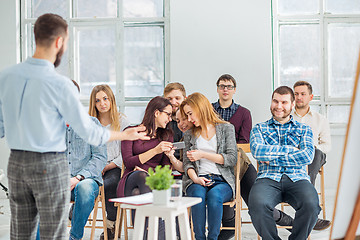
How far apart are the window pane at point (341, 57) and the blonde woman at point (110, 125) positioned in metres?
3.13

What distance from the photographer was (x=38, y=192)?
6.87ft

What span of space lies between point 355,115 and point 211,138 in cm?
255

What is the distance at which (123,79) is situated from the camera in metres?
6.29

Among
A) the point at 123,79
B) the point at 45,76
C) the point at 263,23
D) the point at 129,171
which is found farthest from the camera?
the point at 123,79

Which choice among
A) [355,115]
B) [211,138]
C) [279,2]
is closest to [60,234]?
[355,115]

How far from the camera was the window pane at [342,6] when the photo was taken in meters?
6.10

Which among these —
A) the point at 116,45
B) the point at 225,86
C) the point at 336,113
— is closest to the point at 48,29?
the point at 225,86

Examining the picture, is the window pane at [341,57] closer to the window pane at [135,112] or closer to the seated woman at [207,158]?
the window pane at [135,112]

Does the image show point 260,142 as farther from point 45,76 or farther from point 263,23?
point 263,23

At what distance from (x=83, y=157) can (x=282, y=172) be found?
1.52 meters

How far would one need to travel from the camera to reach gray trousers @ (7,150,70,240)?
208 centimetres

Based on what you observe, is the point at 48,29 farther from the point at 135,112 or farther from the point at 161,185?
the point at 135,112

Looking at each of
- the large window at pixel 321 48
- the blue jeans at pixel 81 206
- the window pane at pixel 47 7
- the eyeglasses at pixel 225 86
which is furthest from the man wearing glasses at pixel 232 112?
the window pane at pixel 47 7

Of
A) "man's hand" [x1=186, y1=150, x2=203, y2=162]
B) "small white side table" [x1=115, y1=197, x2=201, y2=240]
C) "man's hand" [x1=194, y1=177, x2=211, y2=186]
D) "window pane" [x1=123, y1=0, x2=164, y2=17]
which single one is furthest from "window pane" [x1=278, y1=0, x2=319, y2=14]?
"small white side table" [x1=115, y1=197, x2=201, y2=240]
